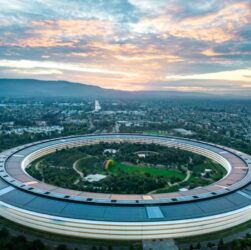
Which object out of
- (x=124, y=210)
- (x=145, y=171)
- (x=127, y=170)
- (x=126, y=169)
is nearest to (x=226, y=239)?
(x=124, y=210)

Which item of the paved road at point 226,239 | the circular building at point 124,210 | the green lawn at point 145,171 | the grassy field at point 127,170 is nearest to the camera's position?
the paved road at point 226,239

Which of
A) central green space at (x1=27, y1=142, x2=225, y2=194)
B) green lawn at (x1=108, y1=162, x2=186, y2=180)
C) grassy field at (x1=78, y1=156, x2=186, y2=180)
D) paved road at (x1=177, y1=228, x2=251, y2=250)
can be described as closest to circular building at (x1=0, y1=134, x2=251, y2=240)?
paved road at (x1=177, y1=228, x2=251, y2=250)

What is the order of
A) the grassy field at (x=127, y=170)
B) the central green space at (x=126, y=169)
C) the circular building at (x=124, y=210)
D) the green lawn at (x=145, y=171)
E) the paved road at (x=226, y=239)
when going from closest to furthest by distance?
the paved road at (x=226, y=239) → the circular building at (x=124, y=210) → the central green space at (x=126, y=169) → the green lawn at (x=145, y=171) → the grassy field at (x=127, y=170)

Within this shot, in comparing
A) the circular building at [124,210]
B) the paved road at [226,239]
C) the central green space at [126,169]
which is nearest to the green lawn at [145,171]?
the central green space at [126,169]

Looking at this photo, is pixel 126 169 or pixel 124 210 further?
pixel 126 169

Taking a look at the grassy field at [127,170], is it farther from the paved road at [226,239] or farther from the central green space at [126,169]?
the paved road at [226,239]

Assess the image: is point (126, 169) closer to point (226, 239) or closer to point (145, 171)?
point (145, 171)

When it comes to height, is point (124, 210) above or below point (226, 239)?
above
